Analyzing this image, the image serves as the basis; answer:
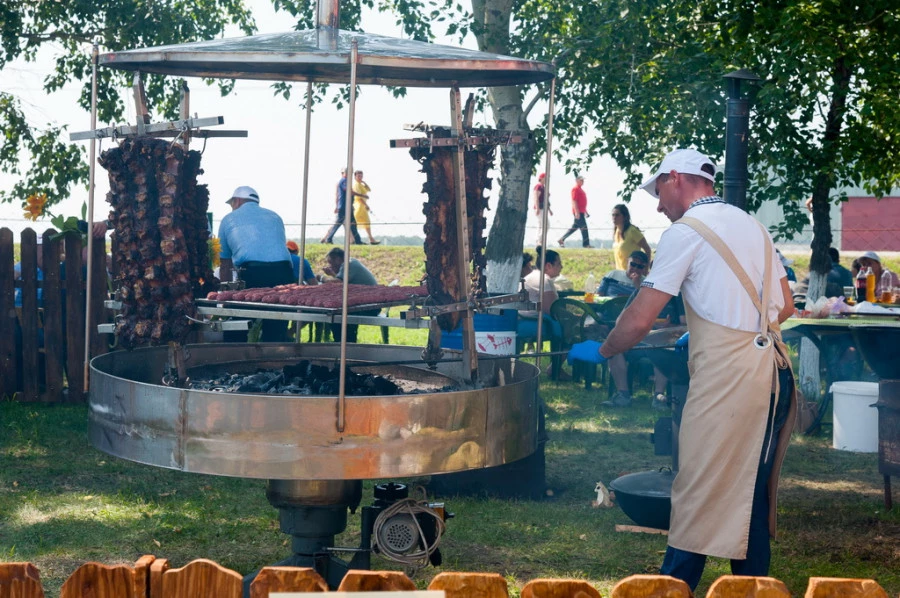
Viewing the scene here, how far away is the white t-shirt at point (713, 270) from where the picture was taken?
3.72 meters

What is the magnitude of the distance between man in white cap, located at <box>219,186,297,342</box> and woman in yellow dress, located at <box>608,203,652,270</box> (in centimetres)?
563

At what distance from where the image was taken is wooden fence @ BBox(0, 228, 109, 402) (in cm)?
935

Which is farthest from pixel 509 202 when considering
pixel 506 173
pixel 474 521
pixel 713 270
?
pixel 713 270

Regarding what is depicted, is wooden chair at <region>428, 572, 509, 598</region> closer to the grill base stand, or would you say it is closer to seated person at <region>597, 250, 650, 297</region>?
the grill base stand

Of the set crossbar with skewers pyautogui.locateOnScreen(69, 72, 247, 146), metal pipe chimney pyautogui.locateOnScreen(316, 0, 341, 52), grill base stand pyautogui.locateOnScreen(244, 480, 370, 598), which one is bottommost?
grill base stand pyautogui.locateOnScreen(244, 480, 370, 598)

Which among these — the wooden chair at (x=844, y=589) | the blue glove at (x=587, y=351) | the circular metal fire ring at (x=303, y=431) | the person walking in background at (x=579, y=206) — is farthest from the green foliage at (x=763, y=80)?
the person walking in background at (x=579, y=206)

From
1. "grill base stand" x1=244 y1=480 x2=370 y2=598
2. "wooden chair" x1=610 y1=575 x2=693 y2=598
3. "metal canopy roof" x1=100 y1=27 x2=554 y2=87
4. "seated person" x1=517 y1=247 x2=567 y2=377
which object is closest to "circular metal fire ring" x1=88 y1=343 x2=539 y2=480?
"grill base stand" x1=244 y1=480 x2=370 y2=598

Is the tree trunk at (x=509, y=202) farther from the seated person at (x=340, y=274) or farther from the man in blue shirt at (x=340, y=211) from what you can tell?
the man in blue shirt at (x=340, y=211)

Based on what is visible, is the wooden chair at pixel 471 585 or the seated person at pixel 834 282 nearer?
the wooden chair at pixel 471 585

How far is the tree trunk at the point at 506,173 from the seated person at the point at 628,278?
1285 millimetres

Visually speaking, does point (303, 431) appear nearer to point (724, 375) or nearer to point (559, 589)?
point (559, 589)

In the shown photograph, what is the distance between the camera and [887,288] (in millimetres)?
9523

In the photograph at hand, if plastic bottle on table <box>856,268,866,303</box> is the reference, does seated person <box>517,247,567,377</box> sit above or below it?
below

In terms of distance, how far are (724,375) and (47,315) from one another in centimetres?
753
